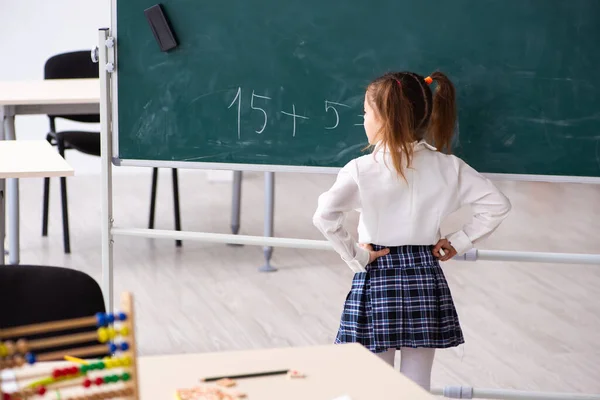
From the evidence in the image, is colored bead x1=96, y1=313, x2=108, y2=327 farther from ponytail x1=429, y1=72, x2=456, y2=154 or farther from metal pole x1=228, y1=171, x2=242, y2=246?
metal pole x1=228, y1=171, x2=242, y2=246

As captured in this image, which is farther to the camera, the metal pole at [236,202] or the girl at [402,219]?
the metal pole at [236,202]

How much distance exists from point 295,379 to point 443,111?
117 centimetres

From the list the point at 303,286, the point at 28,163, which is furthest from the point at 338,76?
the point at 303,286

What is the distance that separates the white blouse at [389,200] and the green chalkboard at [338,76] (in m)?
0.33

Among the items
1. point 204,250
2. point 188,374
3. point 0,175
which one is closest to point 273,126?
point 0,175

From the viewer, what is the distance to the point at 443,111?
2459 mm

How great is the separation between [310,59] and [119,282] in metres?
2.07

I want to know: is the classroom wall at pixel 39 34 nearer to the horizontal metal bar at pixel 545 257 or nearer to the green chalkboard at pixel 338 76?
the green chalkboard at pixel 338 76

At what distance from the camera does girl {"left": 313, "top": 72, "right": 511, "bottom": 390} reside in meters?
2.24

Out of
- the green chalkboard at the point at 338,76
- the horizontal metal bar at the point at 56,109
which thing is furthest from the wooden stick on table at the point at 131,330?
the horizontal metal bar at the point at 56,109

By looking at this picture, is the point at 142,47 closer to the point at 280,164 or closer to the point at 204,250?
the point at 280,164

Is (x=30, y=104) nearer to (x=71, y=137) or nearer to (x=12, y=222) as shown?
(x=12, y=222)

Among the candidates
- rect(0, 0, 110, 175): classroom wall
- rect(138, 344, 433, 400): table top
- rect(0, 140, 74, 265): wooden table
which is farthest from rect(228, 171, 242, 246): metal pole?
rect(138, 344, 433, 400): table top

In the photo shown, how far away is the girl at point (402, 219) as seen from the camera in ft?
7.35
